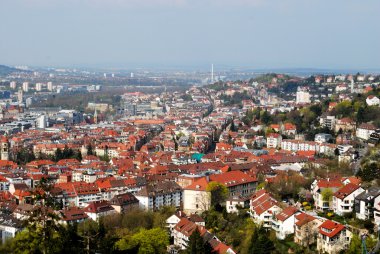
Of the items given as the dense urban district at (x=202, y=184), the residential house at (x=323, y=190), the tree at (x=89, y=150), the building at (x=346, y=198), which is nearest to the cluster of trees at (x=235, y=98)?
the dense urban district at (x=202, y=184)

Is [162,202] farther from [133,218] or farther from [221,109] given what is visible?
[221,109]

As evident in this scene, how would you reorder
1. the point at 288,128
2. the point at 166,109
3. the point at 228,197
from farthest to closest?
the point at 166,109, the point at 288,128, the point at 228,197

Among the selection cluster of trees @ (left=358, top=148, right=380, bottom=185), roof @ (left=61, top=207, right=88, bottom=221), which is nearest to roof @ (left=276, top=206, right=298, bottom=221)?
cluster of trees @ (left=358, top=148, right=380, bottom=185)

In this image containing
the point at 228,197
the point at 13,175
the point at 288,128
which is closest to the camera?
the point at 228,197

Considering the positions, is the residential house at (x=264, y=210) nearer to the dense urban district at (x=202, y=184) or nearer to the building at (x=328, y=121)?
the dense urban district at (x=202, y=184)

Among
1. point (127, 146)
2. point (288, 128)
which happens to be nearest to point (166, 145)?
point (127, 146)
